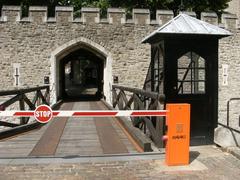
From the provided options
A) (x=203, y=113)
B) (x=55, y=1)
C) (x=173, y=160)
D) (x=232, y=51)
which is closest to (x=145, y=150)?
(x=173, y=160)

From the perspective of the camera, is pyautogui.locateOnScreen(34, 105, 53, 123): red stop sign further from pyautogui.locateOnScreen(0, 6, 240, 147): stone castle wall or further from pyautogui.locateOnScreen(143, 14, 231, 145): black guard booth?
pyautogui.locateOnScreen(0, 6, 240, 147): stone castle wall

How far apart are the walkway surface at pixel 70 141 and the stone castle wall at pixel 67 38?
23.3ft

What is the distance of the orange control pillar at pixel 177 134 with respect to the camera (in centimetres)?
521

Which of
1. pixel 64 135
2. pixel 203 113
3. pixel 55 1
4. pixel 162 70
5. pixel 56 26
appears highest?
pixel 55 1

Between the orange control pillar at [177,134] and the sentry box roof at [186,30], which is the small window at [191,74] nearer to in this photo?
the sentry box roof at [186,30]

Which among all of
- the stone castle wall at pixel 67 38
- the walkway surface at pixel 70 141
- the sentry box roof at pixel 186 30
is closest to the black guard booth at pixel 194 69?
the sentry box roof at pixel 186 30

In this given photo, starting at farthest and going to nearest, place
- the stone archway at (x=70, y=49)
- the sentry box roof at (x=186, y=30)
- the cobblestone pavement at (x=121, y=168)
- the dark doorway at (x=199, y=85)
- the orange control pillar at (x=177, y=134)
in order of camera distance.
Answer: the stone archway at (x=70, y=49) → the dark doorway at (x=199, y=85) → the sentry box roof at (x=186, y=30) → the orange control pillar at (x=177, y=134) → the cobblestone pavement at (x=121, y=168)

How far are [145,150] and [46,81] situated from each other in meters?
10.5

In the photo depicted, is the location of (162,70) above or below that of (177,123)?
above

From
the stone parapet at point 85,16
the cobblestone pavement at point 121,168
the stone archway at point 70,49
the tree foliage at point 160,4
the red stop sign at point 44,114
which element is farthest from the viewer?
the tree foliage at point 160,4

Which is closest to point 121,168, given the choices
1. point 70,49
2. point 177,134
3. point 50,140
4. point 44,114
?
point 177,134

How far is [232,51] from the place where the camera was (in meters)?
17.0

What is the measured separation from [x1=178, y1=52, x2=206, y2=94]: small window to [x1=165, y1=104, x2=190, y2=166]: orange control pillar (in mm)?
1321

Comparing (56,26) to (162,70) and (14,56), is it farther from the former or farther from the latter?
(162,70)
